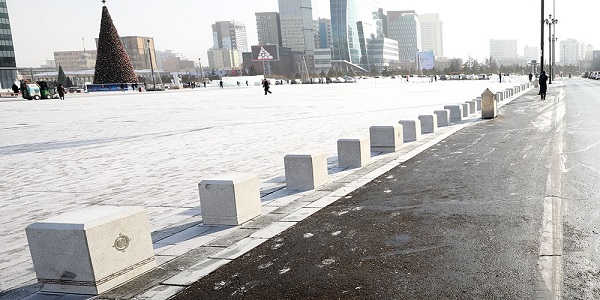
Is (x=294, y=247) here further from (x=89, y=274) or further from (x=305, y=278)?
(x=89, y=274)

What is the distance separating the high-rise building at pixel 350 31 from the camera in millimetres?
157500

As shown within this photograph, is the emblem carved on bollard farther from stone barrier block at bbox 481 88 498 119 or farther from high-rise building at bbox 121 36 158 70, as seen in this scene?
high-rise building at bbox 121 36 158 70

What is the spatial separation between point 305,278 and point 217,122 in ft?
56.4

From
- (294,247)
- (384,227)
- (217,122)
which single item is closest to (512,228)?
(384,227)

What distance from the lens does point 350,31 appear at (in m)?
161

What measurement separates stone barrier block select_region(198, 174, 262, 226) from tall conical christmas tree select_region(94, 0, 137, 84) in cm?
6072

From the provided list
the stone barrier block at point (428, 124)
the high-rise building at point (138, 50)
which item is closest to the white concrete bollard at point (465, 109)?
the stone barrier block at point (428, 124)

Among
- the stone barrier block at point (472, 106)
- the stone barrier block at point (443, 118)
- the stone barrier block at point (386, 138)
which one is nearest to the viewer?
the stone barrier block at point (386, 138)

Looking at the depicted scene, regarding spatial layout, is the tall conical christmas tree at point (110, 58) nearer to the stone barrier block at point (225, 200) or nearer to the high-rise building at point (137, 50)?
the stone barrier block at point (225, 200)

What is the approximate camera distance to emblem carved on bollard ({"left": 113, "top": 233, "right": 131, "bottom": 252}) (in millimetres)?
4770

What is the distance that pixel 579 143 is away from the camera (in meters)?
11.8

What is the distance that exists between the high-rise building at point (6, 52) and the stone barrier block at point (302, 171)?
329 feet

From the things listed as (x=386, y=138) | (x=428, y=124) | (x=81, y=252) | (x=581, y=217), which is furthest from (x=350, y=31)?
(x=81, y=252)

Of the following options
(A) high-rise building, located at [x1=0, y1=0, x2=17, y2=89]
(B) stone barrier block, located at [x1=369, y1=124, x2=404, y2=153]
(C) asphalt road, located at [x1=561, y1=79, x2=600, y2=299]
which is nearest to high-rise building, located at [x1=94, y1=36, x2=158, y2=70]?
(A) high-rise building, located at [x1=0, y1=0, x2=17, y2=89]
